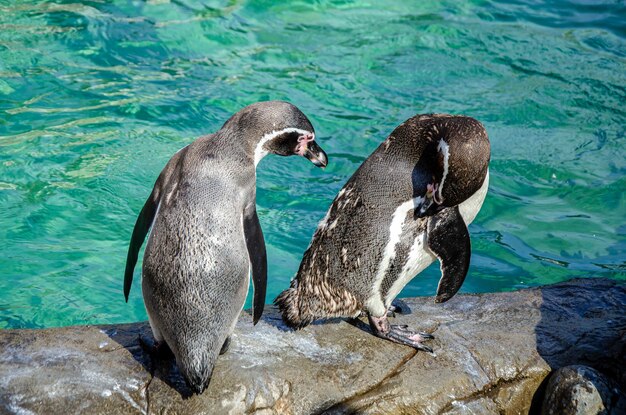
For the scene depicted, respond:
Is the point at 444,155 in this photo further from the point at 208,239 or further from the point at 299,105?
the point at 299,105

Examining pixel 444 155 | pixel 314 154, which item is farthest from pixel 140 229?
pixel 444 155

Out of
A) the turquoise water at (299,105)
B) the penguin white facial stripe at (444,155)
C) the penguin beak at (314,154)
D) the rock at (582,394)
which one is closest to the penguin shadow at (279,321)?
the penguin beak at (314,154)

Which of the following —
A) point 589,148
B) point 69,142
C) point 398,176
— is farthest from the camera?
point 589,148

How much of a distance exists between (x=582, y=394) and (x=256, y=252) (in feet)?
5.20

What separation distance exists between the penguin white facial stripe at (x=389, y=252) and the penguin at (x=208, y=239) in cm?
59

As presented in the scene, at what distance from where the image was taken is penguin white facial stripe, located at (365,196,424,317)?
3.96 metres

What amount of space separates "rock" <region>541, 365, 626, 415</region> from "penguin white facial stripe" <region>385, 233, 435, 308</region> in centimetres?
86

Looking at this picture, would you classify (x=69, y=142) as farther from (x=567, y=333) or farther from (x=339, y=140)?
(x=567, y=333)

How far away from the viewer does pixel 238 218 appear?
3613mm

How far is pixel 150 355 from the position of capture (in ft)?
12.2

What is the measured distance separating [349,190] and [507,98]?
17.7 feet

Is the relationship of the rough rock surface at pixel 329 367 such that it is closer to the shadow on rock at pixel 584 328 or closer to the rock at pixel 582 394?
the shadow on rock at pixel 584 328

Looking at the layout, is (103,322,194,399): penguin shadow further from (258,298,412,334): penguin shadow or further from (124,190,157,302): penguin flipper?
(258,298,412,334): penguin shadow

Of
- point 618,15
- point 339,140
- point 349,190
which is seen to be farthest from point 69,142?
point 618,15
